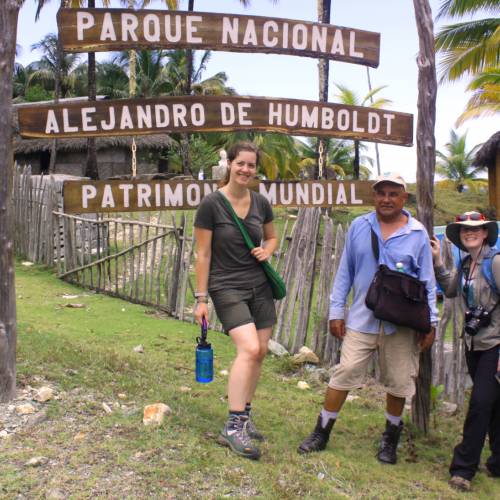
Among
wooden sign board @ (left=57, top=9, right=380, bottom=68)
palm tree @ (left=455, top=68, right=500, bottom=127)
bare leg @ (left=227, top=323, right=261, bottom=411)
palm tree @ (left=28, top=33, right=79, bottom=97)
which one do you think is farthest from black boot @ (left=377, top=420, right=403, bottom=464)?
palm tree @ (left=28, top=33, right=79, bottom=97)

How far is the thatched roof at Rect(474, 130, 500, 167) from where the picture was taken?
21.0 meters

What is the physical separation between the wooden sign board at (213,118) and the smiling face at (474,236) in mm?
1821

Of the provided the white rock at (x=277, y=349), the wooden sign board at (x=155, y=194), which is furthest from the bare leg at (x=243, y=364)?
the white rock at (x=277, y=349)

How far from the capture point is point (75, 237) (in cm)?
1045

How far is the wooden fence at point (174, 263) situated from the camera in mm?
5965

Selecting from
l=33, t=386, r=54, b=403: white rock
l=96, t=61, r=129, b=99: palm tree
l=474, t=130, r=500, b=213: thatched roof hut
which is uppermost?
l=96, t=61, r=129, b=99: palm tree

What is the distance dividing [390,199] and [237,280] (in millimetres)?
996

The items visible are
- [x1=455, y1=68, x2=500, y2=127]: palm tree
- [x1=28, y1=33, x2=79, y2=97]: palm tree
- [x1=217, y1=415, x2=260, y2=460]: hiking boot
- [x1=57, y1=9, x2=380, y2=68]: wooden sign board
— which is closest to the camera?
[x1=217, y1=415, x2=260, y2=460]: hiking boot

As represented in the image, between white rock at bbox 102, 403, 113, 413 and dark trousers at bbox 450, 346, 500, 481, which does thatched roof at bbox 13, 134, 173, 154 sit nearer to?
white rock at bbox 102, 403, 113, 413

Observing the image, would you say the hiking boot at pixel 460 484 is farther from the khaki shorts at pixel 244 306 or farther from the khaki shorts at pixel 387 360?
the khaki shorts at pixel 244 306

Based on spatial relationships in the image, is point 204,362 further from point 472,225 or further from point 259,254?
point 472,225

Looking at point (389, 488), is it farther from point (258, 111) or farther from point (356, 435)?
point (258, 111)

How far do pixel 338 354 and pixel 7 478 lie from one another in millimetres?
3585

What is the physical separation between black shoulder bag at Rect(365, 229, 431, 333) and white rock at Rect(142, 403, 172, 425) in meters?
1.41
